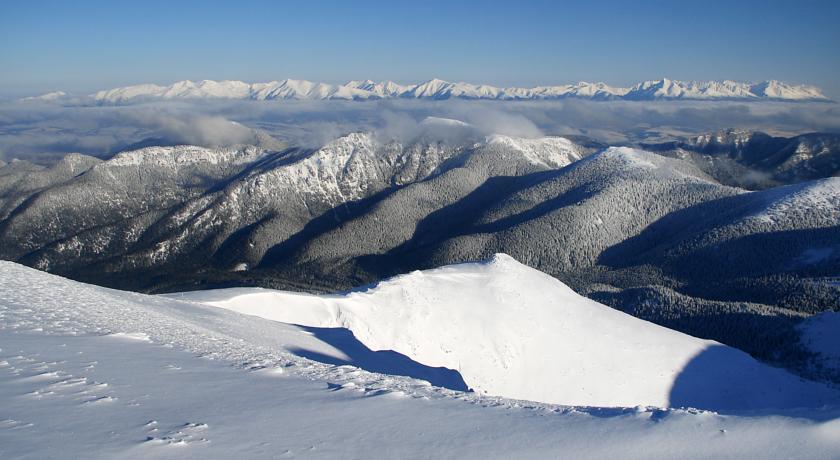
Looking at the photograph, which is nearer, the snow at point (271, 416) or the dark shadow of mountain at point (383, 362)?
the snow at point (271, 416)

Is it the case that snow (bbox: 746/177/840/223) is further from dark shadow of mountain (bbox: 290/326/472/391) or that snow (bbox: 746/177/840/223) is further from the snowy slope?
dark shadow of mountain (bbox: 290/326/472/391)

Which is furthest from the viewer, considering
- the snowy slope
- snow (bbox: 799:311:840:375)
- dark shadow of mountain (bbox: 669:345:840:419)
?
snow (bbox: 799:311:840:375)

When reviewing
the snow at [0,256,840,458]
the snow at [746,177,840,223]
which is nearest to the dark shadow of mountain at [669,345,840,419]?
the snow at [0,256,840,458]

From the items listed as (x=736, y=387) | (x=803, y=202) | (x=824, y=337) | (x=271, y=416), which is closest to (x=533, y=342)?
(x=736, y=387)

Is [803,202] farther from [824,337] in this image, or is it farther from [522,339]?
[522,339]

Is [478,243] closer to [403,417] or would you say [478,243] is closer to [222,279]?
[222,279]

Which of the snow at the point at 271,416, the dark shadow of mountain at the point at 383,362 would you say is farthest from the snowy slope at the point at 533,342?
the snow at the point at 271,416

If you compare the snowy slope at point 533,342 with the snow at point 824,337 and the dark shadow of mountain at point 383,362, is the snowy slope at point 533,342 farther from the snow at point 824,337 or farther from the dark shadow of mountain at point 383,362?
the snow at point 824,337
